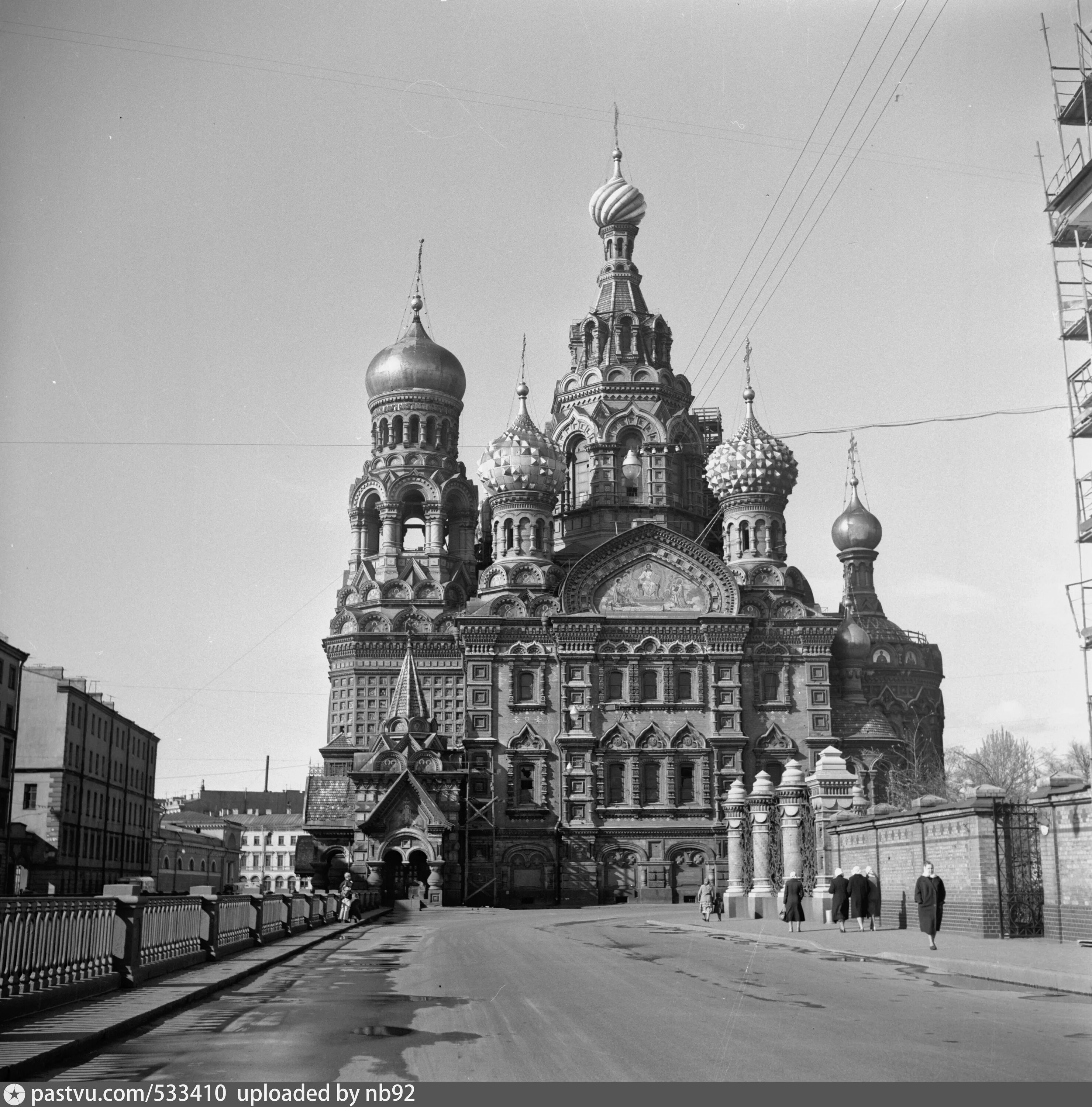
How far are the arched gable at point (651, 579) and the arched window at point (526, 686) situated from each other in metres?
3.25

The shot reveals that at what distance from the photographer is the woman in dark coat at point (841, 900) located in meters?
24.4

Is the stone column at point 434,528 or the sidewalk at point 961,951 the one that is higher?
the stone column at point 434,528

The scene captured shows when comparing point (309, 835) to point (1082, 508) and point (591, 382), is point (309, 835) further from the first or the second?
point (1082, 508)

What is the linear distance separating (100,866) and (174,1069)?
54042 millimetres

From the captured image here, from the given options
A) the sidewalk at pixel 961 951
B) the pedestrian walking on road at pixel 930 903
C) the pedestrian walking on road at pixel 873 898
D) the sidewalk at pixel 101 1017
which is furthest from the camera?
the pedestrian walking on road at pixel 873 898

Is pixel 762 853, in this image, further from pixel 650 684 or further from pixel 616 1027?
pixel 650 684

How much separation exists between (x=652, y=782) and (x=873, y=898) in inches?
1258

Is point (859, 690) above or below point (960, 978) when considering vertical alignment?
above

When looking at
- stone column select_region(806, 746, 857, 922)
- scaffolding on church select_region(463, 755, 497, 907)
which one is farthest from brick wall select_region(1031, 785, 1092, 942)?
scaffolding on church select_region(463, 755, 497, 907)

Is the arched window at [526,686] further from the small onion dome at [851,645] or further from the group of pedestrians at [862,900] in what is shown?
the group of pedestrians at [862,900]

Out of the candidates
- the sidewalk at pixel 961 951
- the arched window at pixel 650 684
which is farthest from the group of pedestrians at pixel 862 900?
the arched window at pixel 650 684

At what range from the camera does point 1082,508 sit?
2369 cm

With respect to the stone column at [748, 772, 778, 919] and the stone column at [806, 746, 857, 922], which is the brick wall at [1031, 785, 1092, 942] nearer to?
the stone column at [806, 746, 857, 922]

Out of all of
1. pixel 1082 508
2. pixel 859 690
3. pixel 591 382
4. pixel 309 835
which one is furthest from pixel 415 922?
pixel 591 382
